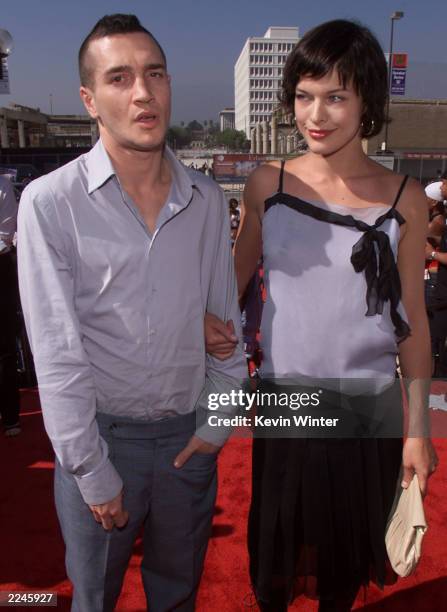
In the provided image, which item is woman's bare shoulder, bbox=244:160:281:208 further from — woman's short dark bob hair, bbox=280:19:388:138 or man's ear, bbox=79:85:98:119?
man's ear, bbox=79:85:98:119

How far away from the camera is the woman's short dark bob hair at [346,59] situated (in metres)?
1.53

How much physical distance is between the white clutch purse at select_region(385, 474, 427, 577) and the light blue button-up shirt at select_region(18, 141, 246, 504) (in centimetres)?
65

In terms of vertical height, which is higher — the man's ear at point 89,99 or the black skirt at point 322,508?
the man's ear at point 89,99

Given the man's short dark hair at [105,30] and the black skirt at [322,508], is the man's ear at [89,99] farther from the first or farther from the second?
the black skirt at [322,508]

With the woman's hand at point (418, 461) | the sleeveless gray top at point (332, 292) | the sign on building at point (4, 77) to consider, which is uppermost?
the sign on building at point (4, 77)

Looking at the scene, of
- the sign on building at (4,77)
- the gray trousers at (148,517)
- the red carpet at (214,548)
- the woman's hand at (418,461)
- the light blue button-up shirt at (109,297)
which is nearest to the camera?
the light blue button-up shirt at (109,297)

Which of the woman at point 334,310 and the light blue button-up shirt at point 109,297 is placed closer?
the light blue button-up shirt at point 109,297

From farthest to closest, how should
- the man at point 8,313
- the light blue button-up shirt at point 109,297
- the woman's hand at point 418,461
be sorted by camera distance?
the man at point 8,313 → the woman's hand at point 418,461 → the light blue button-up shirt at point 109,297

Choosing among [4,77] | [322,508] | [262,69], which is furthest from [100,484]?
[262,69]

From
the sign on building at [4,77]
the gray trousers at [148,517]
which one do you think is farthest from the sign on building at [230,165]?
the gray trousers at [148,517]

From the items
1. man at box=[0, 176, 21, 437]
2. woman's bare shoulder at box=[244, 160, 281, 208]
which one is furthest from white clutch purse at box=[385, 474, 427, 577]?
man at box=[0, 176, 21, 437]

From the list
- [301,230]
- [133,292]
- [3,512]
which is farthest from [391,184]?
[3,512]

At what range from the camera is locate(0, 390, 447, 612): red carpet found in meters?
2.48

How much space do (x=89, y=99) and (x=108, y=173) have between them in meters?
0.23
